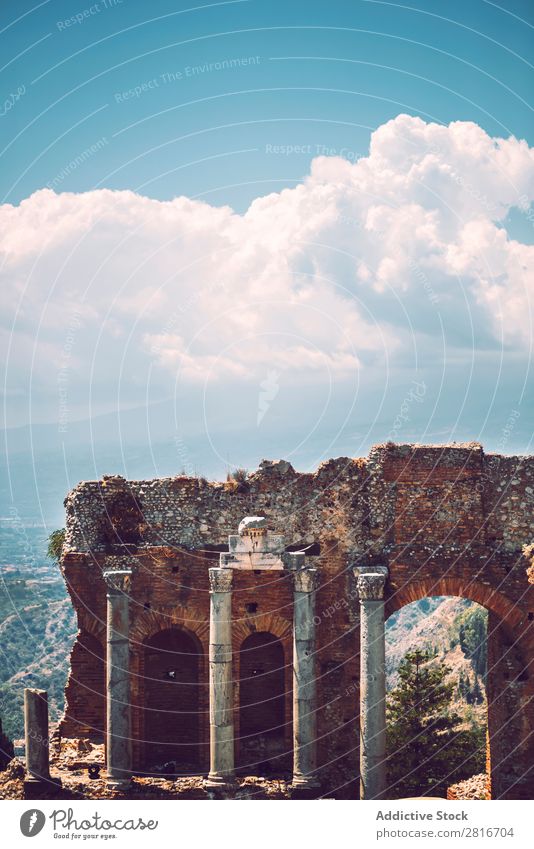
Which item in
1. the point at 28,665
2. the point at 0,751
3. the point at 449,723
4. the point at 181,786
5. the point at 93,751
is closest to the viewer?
the point at 181,786

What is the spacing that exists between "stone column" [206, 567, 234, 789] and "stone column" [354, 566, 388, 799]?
109 inches

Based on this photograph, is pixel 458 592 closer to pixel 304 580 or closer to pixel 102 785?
pixel 304 580

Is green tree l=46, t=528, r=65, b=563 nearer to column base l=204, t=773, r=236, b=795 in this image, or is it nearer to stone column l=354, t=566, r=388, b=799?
column base l=204, t=773, r=236, b=795

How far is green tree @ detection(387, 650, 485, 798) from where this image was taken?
34.3 m

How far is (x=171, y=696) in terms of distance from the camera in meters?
31.6

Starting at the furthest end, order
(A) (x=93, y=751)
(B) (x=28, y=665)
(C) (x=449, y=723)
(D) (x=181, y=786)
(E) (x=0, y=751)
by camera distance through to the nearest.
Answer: (B) (x=28, y=665) < (C) (x=449, y=723) < (E) (x=0, y=751) < (A) (x=93, y=751) < (D) (x=181, y=786)

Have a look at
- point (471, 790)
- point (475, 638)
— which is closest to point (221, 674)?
point (471, 790)

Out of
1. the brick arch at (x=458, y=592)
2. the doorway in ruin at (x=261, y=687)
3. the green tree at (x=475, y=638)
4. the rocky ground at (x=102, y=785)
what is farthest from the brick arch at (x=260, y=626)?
the green tree at (x=475, y=638)

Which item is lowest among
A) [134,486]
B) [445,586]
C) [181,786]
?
[181,786]

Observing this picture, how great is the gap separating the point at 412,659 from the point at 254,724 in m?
8.75

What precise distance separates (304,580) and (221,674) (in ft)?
8.63

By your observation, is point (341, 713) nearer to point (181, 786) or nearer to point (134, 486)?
point (181, 786)

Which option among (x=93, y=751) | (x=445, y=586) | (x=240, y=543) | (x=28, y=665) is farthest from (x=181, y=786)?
(x=28, y=665)

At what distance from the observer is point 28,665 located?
63.8 meters
